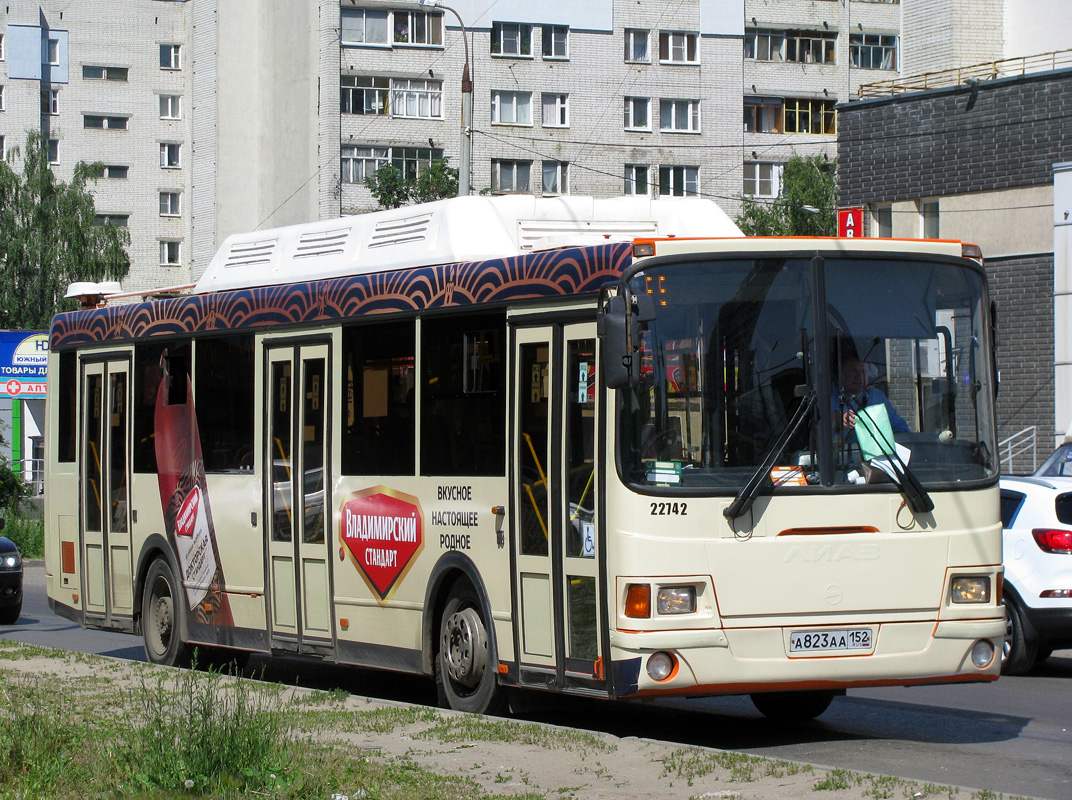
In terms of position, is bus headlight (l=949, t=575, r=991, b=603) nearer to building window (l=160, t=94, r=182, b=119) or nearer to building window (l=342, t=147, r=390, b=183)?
building window (l=342, t=147, r=390, b=183)

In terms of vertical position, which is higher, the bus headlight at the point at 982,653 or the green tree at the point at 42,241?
the green tree at the point at 42,241

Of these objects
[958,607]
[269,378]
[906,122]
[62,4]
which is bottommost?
[958,607]

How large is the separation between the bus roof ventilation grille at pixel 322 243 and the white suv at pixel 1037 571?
5630 millimetres

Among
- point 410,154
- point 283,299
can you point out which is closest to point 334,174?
point 410,154

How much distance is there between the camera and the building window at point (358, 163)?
60750mm

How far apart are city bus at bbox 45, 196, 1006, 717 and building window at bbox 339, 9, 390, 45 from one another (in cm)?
5089

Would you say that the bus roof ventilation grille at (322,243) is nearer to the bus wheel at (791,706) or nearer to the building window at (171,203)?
the bus wheel at (791,706)

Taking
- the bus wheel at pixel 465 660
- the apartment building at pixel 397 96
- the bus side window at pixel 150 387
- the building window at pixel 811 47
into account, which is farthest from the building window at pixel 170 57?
the bus wheel at pixel 465 660

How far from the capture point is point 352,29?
6128 centimetres

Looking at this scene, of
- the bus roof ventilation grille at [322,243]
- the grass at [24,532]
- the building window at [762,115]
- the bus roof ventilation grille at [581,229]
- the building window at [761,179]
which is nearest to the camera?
the bus roof ventilation grille at [581,229]

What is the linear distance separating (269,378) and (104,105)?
64.2 metres

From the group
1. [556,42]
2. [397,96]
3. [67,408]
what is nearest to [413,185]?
[397,96]

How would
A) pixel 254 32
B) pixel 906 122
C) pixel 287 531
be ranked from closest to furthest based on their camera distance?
pixel 287 531
pixel 906 122
pixel 254 32

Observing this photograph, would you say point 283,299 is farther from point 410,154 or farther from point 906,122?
point 410,154
